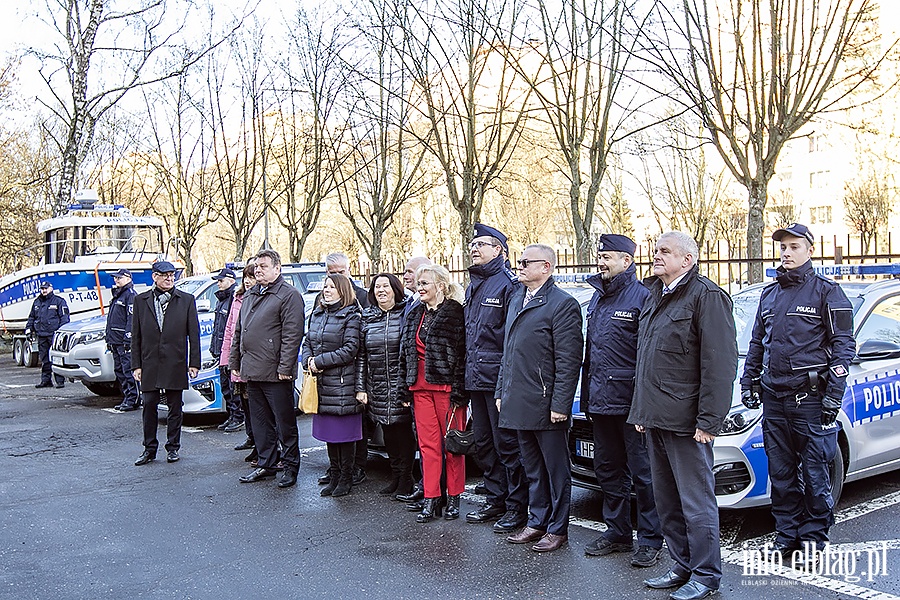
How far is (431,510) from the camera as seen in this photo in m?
6.53

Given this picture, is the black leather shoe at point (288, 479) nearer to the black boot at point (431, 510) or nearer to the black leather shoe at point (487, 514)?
the black boot at point (431, 510)

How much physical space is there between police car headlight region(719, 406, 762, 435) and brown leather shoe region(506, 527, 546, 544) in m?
1.36

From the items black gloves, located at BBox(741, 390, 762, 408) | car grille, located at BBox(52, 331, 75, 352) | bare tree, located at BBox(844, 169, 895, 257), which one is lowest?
car grille, located at BBox(52, 331, 75, 352)

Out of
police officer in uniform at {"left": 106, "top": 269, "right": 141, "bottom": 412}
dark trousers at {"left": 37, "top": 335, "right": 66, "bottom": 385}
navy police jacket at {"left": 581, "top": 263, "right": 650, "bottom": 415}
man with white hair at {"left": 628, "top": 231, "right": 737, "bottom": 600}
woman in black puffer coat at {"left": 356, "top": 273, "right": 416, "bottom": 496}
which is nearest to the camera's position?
man with white hair at {"left": 628, "top": 231, "right": 737, "bottom": 600}

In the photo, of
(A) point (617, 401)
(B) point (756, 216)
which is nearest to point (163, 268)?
(A) point (617, 401)

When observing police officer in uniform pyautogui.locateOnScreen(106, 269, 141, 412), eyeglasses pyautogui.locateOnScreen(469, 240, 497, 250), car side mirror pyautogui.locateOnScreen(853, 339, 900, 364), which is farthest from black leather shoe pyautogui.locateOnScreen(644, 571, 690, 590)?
police officer in uniform pyautogui.locateOnScreen(106, 269, 141, 412)

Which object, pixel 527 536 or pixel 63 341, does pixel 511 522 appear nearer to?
pixel 527 536

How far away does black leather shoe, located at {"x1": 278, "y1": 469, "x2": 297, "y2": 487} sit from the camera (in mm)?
7699

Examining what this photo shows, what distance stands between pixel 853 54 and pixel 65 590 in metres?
12.1

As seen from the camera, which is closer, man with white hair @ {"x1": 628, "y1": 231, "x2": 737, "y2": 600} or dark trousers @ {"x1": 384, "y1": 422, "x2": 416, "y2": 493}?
man with white hair @ {"x1": 628, "y1": 231, "x2": 737, "y2": 600}

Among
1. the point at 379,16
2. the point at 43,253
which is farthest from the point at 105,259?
the point at 379,16

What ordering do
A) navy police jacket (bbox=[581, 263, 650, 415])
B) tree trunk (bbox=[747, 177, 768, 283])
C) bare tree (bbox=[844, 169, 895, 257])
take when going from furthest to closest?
bare tree (bbox=[844, 169, 895, 257])
tree trunk (bbox=[747, 177, 768, 283])
navy police jacket (bbox=[581, 263, 650, 415])

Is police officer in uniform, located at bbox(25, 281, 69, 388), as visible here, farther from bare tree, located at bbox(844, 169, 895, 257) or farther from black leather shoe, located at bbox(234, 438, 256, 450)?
bare tree, located at bbox(844, 169, 895, 257)

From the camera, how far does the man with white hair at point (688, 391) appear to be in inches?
184
